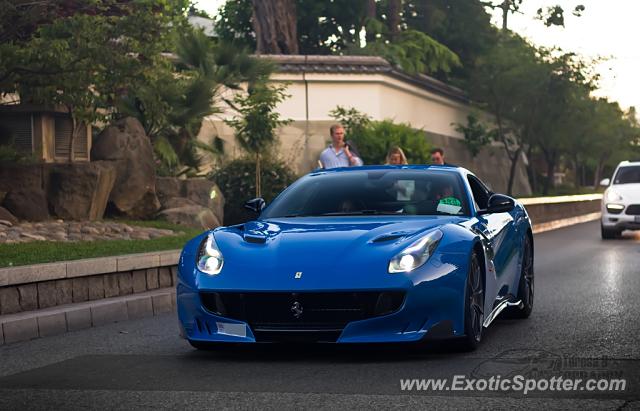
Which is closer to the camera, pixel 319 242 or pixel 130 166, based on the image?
pixel 319 242

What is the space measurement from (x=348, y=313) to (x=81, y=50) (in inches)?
376

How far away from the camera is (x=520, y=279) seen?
10883mm

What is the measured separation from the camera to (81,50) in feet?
54.7

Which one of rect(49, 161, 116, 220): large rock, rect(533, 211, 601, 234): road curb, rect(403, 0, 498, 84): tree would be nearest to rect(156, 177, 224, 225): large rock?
rect(49, 161, 116, 220): large rock

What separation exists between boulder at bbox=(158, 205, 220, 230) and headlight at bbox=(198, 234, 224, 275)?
39.6 feet

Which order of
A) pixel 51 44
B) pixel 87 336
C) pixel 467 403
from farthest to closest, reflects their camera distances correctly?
pixel 51 44, pixel 87 336, pixel 467 403

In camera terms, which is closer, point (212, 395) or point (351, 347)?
point (212, 395)

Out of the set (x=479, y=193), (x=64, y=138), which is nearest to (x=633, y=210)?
(x=64, y=138)

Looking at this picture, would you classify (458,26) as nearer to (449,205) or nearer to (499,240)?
(499,240)

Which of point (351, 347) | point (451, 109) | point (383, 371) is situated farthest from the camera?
point (451, 109)

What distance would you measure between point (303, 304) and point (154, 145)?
50.6 feet

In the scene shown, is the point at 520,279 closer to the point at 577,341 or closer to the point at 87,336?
the point at 577,341

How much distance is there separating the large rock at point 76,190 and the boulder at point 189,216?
1.73 meters

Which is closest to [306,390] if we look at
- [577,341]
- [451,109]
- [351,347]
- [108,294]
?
[351,347]
